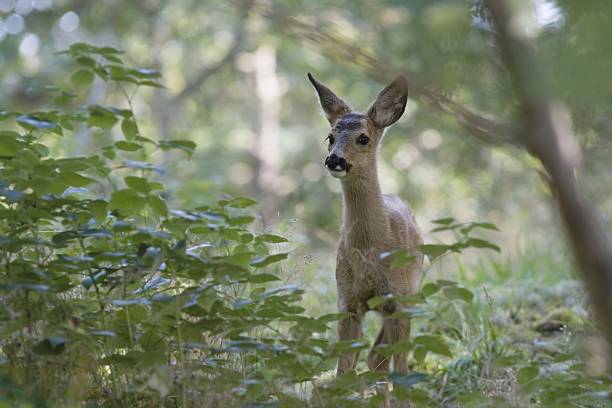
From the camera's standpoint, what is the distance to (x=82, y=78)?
154 inches

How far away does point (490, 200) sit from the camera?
14.2m

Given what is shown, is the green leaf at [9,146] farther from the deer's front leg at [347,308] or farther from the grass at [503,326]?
the deer's front leg at [347,308]

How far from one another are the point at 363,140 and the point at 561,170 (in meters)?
4.19

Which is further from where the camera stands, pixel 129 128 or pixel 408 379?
pixel 129 128

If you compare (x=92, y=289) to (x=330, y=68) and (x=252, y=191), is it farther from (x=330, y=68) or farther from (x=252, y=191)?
(x=252, y=191)

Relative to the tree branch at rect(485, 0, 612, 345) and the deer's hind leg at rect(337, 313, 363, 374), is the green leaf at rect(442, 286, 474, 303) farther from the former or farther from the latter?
the deer's hind leg at rect(337, 313, 363, 374)

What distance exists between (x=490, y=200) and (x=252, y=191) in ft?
27.1

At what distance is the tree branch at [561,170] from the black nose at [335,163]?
12.2ft

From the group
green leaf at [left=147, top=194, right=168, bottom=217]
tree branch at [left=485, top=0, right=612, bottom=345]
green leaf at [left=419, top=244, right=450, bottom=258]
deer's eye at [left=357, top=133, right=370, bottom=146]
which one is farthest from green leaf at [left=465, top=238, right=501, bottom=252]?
deer's eye at [left=357, top=133, right=370, bottom=146]

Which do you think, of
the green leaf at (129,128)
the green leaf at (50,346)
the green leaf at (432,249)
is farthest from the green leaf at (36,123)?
the green leaf at (432,249)

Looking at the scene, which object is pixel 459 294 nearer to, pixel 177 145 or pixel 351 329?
pixel 177 145

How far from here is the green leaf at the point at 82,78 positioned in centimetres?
391

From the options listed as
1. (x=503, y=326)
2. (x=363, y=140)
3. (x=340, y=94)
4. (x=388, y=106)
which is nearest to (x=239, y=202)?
(x=363, y=140)

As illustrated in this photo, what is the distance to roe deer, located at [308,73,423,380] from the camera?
16.6 ft
